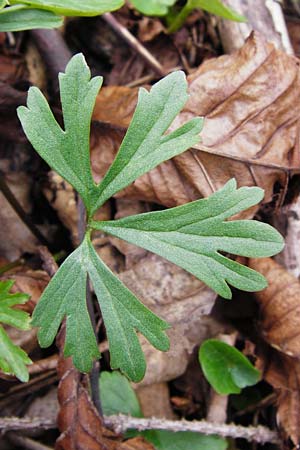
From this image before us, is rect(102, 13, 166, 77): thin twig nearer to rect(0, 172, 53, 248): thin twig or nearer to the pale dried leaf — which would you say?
rect(0, 172, 53, 248): thin twig

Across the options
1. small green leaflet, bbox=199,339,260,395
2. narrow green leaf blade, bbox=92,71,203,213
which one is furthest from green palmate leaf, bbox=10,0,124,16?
small green leaflet, bbox=199,339,260,395

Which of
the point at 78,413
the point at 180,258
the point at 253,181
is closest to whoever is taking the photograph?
the point at 180,258

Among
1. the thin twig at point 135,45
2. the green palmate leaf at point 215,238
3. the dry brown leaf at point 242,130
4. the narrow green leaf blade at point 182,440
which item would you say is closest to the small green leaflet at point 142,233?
the green palmate leaf at point 215,238

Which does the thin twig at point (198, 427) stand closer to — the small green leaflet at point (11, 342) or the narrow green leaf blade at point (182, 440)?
the narrow green leaf blade at point (182, 440)

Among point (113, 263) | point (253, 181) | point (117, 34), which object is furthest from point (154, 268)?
point (117, 34)

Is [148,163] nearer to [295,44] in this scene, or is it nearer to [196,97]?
[196,97]

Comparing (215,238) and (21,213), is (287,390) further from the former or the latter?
(21,213)
